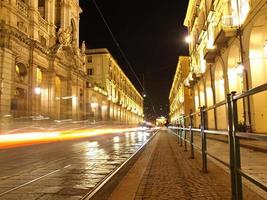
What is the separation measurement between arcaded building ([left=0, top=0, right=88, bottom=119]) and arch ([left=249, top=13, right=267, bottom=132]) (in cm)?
1624

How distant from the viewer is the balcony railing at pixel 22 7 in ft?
95.5

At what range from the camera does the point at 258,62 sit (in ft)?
56.2

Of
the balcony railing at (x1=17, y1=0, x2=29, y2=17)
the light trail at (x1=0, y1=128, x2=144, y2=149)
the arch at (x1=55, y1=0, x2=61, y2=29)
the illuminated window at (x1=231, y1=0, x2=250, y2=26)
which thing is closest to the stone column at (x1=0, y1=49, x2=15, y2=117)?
the light trail at (x1=0, y1=128, x2=144, y2=149)

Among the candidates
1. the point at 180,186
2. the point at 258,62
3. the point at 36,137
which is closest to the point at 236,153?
the point at 180,186

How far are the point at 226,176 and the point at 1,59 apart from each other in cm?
2128

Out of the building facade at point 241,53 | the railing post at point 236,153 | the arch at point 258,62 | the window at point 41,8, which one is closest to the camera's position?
the railing post at point 236,153

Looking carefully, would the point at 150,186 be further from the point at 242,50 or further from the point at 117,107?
the point at 117,107

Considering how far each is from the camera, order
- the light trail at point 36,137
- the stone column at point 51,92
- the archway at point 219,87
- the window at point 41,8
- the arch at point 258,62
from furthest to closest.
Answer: the window at point 41,8, the stone column at point 51,92, the archway at point 219,87, the light trail at point 36,137, the arch at point 258,62

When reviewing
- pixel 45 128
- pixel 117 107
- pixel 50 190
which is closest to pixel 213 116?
pixel 45 128

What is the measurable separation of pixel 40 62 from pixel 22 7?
5.59m

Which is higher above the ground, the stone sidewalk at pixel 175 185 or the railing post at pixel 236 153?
the railing post at pixel 236 153


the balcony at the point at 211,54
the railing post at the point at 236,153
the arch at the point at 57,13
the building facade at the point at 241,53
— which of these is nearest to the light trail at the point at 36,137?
the building facade at the point at 241,53

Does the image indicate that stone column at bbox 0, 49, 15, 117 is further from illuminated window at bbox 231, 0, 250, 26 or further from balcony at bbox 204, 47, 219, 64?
illuminated window at bbox 231, 0, 250, 26

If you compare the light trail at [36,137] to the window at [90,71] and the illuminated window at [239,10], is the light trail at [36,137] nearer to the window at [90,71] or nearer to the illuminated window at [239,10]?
the illuminated window at [239,10]
